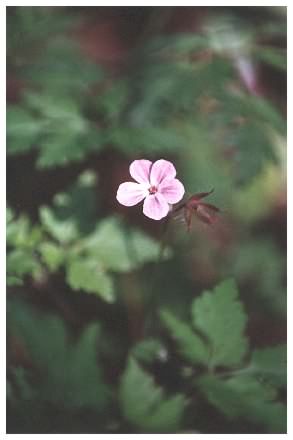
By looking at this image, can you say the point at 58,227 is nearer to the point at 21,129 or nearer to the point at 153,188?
the point at 21,129

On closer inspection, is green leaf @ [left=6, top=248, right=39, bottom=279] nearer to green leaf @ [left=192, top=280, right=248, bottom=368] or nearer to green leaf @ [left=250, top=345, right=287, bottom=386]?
green leaf @ [left=192, top=280, right=248, bottom=368]

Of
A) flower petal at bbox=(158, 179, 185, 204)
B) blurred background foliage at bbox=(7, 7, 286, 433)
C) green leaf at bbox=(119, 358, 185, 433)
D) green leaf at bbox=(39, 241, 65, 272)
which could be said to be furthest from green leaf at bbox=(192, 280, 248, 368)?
green leaf at bbox=(39, 241, 65, 272)

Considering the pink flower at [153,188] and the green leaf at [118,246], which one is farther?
the green leaf at [118,246]

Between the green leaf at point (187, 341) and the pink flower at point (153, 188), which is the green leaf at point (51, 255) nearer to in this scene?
the green leaf at point (187, 341)

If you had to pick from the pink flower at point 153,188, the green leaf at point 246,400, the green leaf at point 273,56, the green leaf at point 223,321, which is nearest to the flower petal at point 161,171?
the pink flower at point 153,188

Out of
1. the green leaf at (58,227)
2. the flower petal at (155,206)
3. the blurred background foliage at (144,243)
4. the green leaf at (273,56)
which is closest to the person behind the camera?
the flower petal at (155,206)

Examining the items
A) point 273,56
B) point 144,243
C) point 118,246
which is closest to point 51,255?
point 118,246
